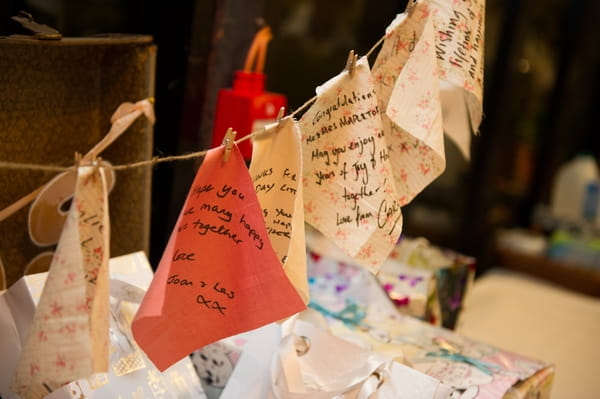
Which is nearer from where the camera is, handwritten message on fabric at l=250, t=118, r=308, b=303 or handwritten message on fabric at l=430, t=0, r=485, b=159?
handwritten message on fabric at l=250, t=118, r=308, b=303

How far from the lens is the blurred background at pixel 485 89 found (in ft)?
4.10

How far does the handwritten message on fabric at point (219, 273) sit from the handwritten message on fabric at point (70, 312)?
0.09 meters

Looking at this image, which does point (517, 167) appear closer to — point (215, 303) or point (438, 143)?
point (438, 143)

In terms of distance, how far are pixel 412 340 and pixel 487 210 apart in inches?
63.7

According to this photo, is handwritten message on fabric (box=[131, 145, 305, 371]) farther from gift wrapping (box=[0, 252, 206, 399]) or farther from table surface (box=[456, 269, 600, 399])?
table surface (box=[456, 269, 600, 399])

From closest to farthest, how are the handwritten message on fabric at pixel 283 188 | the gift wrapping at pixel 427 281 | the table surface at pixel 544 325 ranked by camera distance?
the handwritten message on fabric at pixel 283 188
the gift wrapping at pixel 427 281
the table surface at pixel 544 325

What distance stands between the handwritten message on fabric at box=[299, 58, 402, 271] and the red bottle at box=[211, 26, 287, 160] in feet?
1.42

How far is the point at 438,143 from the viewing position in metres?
0.89

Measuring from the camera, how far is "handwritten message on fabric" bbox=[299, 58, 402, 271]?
84cm

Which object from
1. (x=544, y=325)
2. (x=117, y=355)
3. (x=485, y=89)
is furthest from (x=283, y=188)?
(x=485, y=89)

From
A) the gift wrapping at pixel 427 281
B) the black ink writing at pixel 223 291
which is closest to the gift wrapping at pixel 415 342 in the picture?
the gift wrapping at pixel 427 281

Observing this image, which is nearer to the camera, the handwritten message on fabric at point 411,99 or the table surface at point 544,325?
the handwritten message on fabric at point 411,99

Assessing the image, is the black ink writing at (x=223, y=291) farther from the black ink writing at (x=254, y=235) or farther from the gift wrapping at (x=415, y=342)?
the gift wrapping at (x=415, y=342)

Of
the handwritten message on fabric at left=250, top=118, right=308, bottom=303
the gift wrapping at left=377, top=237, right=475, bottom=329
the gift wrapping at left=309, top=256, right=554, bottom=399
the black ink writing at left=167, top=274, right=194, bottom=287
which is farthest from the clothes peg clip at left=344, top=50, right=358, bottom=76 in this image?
the gift wrapping at left=377, top=237, right=475, bottom=329
